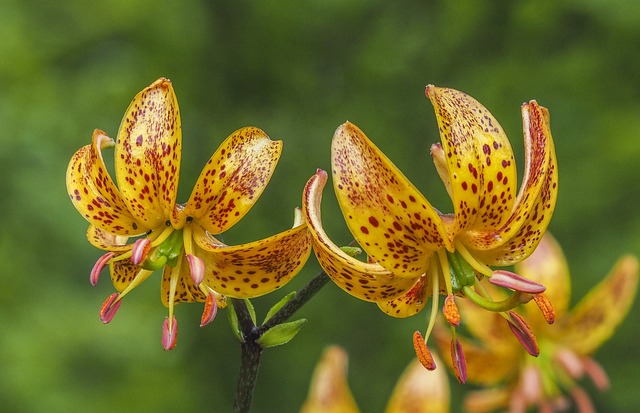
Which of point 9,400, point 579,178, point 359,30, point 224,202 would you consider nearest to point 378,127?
point 359,30

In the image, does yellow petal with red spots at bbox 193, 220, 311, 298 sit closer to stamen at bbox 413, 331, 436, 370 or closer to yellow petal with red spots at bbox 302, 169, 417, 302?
yellow petal with red spots at bbox 302, 169, 417, 302

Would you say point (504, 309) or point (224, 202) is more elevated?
point (224, 202)

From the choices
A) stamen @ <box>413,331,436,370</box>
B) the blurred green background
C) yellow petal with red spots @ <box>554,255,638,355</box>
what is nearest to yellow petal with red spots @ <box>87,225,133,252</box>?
stamen @ <box>413,331,436,370</box>

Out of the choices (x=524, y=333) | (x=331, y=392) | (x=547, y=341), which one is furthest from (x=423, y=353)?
(x=547, y=341)

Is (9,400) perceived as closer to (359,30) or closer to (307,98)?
(307,98)

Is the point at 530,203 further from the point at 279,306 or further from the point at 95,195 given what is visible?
the point at 95,195

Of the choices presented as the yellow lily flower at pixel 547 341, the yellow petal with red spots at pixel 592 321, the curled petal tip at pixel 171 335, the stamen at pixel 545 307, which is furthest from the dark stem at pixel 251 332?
the yellow petal with red spots at pixel 592 321
